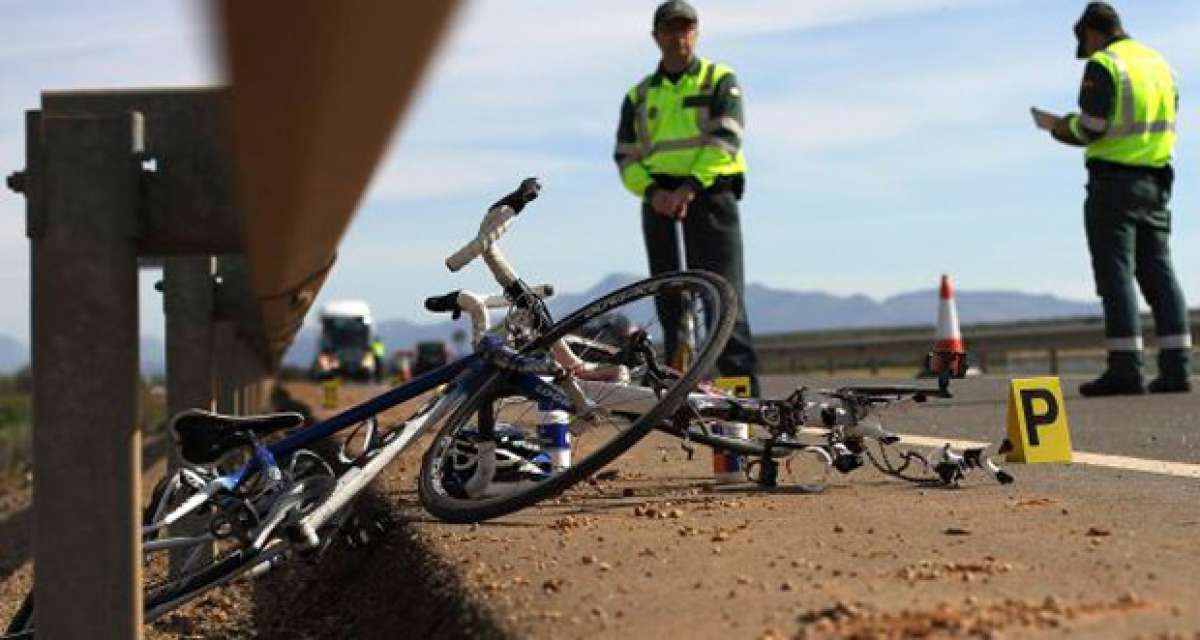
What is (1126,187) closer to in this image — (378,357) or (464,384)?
(464,384)

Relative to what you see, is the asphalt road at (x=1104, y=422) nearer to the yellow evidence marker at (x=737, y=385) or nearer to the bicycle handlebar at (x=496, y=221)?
the yellow evidence marker at (x=737, y=385)

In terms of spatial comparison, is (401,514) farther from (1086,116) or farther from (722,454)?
(1086,116)

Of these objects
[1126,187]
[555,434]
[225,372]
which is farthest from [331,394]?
[555,434]

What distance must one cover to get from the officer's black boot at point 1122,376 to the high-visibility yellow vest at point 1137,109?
1.26m

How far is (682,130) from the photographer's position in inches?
392

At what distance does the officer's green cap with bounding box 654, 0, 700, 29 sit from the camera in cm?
979

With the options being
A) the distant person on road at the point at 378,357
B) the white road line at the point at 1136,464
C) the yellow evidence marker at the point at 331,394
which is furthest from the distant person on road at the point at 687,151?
the distant person on road at the point at 378,357

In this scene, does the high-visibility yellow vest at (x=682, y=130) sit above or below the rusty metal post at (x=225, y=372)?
above

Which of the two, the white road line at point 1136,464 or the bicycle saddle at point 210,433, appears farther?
the white road line at point 1136,464

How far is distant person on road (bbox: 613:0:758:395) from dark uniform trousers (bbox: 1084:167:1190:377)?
3.20 metres

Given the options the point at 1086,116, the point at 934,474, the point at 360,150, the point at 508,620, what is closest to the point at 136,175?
the point at 508,620

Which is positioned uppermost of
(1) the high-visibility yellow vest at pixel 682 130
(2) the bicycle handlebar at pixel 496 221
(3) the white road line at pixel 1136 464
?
(1) the high-visibility yellow vest at pixel 682 130

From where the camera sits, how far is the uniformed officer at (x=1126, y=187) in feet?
39.9

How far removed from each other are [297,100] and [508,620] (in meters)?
2.04
